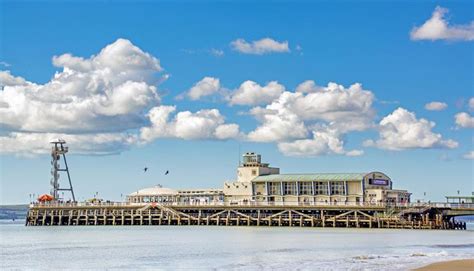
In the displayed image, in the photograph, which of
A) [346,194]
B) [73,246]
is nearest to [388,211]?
[346,194]

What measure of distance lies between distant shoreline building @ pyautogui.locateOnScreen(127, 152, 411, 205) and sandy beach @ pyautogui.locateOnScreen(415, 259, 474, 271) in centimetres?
5399

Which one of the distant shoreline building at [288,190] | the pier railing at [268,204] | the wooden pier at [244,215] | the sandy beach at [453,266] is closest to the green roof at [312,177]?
the distant shoreline building at [288,190]

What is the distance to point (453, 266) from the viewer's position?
136 feet

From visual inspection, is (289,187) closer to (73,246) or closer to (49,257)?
(73,246)

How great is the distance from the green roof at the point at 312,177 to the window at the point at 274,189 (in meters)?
0.81

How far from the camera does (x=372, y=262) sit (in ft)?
148

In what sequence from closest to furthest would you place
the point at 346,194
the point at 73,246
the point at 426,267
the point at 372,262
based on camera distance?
the point at 426,267
the point at 372,262
the point at 73,246
the point at 346,194

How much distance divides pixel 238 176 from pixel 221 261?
70.2m

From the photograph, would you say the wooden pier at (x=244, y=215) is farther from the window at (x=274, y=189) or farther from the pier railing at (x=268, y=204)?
the window at (x=274, y=189)

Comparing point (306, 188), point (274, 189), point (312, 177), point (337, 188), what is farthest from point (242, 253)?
point (274, 189)

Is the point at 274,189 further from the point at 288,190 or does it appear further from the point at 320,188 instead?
the point at 320,188

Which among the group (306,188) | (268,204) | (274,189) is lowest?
(268,204)

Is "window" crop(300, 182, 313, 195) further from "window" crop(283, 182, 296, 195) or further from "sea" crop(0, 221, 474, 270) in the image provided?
"sea" crop(0, 221, 474, 270)

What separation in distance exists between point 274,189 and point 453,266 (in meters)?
70.0
